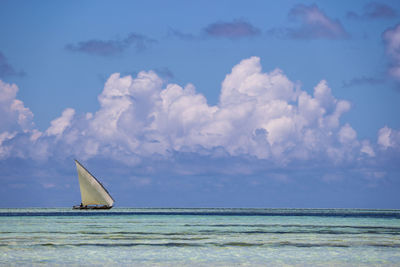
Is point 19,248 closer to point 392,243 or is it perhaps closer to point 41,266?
point 41,266

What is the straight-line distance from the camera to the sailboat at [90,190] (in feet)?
406

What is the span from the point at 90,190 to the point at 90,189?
0.45 meters

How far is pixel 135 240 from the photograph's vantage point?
2265 inches

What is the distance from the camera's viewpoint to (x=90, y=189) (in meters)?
130

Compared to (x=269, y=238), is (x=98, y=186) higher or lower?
higher

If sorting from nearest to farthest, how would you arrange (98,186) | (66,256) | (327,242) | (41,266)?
(41,266), (66,256), (327,242), (98,186)

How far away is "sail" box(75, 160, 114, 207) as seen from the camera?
123812mm

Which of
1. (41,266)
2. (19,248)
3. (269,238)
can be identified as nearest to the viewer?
(41,266)

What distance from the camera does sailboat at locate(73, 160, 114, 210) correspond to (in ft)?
406

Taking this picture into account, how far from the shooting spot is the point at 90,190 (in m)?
130

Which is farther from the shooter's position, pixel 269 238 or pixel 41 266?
pixel 269 238

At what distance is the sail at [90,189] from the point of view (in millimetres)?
123812

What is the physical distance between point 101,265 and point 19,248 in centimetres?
1138

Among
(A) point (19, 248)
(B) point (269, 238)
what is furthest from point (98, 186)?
(A) point (19, 248)
